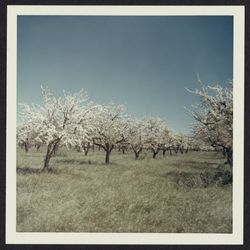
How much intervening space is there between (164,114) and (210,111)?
0.40 m

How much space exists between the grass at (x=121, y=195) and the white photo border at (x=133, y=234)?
0.05 meters

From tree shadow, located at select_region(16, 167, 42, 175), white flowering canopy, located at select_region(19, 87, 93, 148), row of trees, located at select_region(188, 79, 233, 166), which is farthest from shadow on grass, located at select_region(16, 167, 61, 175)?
row of trees, located at select_region(188, 79, 233, 166)

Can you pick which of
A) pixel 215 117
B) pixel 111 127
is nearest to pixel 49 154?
pixel 111 127

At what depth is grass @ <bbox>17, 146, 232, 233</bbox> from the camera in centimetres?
328

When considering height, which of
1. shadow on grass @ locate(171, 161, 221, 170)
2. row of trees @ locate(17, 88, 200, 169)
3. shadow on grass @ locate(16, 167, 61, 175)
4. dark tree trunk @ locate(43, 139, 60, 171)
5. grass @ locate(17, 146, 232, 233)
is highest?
row of trees @ locate(17, 88, 200, 169)

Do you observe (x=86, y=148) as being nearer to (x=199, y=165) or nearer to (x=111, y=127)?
(x=111, y=127)

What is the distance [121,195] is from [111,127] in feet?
1.95

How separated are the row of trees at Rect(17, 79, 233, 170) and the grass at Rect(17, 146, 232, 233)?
10cm

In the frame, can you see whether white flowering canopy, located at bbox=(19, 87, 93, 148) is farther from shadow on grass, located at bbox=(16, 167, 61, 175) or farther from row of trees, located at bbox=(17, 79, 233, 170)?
shadow on grass, located at bbox=(16, 167, 61, 175)

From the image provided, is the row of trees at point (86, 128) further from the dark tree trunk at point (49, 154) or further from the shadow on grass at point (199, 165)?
the shadow on grass at point (199, 165)

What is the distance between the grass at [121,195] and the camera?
129 inches

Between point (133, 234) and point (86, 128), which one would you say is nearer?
point (133, 234)

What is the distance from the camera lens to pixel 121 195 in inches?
130

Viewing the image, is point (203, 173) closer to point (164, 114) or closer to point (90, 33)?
point (164, 114)
